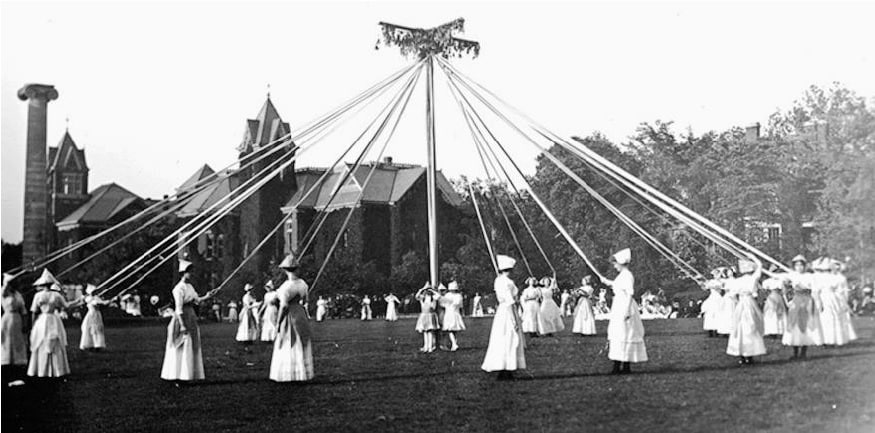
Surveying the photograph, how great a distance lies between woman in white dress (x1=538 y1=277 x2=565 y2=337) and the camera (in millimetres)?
14695

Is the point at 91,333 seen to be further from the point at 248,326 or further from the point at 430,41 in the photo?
the point at 430,41

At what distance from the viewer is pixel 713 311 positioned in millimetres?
13289

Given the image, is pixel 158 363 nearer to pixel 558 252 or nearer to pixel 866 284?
pixel 558 252

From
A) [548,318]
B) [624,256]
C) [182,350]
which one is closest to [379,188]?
[182,350]

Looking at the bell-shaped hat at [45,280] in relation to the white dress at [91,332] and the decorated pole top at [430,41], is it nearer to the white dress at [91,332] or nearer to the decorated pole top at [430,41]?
the white dress at [91,332]

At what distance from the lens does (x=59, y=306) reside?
28.9 ft

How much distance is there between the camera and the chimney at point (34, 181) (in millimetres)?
7980

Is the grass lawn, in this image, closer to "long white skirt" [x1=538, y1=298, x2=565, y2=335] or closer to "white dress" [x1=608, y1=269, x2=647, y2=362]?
"white dress" [x1=608, y1=269, x2=647, y2=362]

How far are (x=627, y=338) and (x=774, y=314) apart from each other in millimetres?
3044

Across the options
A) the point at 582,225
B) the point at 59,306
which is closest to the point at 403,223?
the point at 582,225

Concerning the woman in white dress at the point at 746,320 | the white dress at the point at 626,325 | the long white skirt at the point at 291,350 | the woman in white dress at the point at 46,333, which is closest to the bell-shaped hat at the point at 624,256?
the white dress at the point at 626,325

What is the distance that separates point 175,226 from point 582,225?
624 cm

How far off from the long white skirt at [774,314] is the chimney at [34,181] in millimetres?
8663

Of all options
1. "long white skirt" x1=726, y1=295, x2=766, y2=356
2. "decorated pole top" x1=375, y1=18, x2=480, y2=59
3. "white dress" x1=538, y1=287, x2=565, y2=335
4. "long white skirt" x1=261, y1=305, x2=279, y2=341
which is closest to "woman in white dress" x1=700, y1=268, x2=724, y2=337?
"white dress" x1=538, y1=287, x2=565, y2=335
